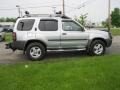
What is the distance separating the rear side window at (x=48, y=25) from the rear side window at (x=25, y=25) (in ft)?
1.34

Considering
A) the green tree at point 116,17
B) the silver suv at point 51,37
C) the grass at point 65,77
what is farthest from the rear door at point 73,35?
the green tree at point 116,17

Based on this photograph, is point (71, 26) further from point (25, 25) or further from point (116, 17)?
point (116, 17)

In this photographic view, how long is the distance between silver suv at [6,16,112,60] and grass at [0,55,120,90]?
2.48m

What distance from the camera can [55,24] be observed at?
12859 millimetres

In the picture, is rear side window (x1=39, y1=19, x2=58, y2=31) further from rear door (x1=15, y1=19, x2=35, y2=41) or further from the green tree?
the green tree

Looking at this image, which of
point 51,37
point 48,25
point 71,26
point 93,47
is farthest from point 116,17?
point 51,37

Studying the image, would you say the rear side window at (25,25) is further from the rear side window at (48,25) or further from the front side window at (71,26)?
the front side window at (71,26)

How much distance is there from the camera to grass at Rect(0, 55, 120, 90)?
7.17 m

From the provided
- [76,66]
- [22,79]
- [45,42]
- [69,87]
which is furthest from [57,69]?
[45,42]

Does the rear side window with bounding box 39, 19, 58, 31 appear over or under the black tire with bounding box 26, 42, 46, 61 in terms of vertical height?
over

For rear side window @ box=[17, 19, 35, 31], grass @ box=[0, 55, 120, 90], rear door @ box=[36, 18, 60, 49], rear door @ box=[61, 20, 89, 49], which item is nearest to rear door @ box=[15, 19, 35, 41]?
rear side window @ box=[17, 19, 35, 31]

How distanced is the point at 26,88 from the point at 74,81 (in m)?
1.33

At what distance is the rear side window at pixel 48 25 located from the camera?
1269cm

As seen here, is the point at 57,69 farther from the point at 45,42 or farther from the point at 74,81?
the point at 45,42
